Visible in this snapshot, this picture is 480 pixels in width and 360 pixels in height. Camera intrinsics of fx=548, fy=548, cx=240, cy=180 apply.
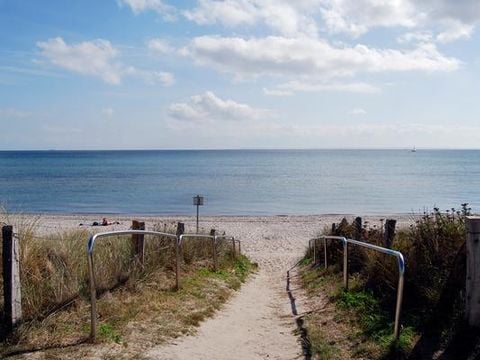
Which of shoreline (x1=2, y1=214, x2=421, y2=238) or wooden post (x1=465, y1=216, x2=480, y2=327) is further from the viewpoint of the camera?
shoreline (x1=2, y1=214, x2=421, y2=238)

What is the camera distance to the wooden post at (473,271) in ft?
18.0

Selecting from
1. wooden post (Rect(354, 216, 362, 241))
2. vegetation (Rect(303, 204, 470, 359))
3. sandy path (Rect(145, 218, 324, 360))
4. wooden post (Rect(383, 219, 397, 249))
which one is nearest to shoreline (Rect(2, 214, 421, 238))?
wooden post (Rect(354, 216, 362, 241))

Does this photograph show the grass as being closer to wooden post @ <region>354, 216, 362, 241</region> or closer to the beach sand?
the beach sand

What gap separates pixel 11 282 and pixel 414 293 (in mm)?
4977

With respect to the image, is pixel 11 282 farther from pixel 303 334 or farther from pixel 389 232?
pixel 389 232

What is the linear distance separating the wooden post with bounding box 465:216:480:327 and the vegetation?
0.20m

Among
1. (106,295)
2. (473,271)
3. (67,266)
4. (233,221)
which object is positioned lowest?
(233,221)

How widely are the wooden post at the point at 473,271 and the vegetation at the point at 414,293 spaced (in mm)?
204

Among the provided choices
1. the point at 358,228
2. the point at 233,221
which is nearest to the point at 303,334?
the point at 358,228

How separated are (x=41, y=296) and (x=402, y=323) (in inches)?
170

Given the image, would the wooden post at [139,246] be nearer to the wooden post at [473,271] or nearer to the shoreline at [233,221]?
the wooden post at [473,271]

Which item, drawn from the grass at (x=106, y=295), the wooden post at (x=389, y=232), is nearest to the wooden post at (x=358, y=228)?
the wooden post at (x=389, y=232)

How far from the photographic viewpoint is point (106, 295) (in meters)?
7.23

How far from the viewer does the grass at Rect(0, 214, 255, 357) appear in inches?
238
